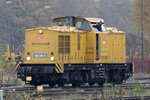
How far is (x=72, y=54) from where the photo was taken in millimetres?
19484

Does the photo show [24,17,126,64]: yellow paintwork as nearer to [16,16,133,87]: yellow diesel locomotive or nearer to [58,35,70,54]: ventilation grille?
[16,16,133,87]: yellow diesel locomotive

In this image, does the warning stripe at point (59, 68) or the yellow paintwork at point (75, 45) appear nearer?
the warning stripe at point (59, 68)

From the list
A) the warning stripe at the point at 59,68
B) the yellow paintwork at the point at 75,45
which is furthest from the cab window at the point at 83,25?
the warning stripe at the point at 59,68

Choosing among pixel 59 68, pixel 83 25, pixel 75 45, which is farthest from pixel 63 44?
pixel 83 25

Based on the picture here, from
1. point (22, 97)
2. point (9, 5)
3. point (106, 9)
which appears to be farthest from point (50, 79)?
point (106, 9)

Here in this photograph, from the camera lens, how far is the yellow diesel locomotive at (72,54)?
18859 mm

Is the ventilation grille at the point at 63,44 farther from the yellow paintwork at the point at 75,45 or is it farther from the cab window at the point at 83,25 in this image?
the cab window at the point at 83,25

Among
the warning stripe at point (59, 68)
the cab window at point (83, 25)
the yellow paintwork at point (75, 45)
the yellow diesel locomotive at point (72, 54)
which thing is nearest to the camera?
the warning stripe at point (59, 68)

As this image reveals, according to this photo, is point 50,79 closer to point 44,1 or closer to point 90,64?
point 90,64

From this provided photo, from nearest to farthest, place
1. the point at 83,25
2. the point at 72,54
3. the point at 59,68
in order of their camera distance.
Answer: the point at 59,68, the point at 72,54, the point at 83,25

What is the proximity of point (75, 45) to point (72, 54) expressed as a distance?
0.51 m

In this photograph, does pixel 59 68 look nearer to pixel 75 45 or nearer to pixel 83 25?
pixel 75 45

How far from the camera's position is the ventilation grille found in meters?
19.1

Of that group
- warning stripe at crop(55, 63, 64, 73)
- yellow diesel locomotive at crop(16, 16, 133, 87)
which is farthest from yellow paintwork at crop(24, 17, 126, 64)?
warning stripe at crop(55, 63, 64, 73)
